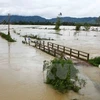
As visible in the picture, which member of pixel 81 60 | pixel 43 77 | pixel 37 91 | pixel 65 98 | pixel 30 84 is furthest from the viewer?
pixel 81 60

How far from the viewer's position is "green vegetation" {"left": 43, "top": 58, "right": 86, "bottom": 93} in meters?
12.5

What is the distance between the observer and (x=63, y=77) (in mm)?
12555

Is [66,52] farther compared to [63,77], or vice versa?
[66,52]

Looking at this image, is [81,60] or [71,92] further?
[81,60]

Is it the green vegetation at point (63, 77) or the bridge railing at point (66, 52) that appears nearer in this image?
the green vegetation at point (63, 77)

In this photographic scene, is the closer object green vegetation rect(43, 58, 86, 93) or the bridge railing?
green vegetation rect(43, 58, 86, 93)

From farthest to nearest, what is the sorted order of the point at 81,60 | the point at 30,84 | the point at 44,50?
1. the point at 44,50
2. the point at 81,60
3. the point at 30,84

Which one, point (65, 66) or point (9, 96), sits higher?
point (65, 66)

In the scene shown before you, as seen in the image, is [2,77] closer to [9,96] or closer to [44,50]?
[9,96]

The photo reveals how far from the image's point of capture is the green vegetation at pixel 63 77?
12547mm

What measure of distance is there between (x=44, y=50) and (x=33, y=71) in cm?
1007

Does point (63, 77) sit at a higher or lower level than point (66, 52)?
higher

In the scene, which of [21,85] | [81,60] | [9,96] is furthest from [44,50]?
[9,96]

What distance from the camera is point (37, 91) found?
41.7 feet
